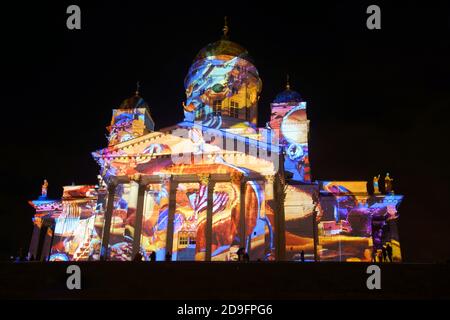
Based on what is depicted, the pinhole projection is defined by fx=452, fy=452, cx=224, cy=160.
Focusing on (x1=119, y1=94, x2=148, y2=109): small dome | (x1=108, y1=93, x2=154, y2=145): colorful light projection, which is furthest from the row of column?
(x1=119, y1=94, x2=148, y2=109): small dome

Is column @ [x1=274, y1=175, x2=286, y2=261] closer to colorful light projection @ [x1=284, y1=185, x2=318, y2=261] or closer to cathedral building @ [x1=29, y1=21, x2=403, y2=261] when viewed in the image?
cathedral building @ [x1=29, y1=21, x2=403, y2=261]

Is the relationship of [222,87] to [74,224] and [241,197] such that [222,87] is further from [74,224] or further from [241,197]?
[74,224]

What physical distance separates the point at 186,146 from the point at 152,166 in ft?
7.34

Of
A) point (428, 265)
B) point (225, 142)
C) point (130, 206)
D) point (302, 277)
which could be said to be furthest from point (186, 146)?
point (428, 265)

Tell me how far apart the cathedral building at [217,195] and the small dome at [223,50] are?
11 centimetres

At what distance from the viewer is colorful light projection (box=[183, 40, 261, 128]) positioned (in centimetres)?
3394

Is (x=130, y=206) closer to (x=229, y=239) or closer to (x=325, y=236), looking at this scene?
(x=229, y=239)

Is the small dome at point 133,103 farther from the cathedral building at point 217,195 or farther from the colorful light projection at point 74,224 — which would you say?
the colorful light projection at point 74,224

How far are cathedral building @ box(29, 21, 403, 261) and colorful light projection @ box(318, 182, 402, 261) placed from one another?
77mm

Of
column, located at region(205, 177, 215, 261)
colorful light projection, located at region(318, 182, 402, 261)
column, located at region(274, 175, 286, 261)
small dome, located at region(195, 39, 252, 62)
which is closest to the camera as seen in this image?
column, located at region(205, 177, 215, 261)

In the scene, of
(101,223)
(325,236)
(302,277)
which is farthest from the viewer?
(325,236)

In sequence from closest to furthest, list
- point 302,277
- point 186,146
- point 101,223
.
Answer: point 302,277, point 186,146, point 101,223

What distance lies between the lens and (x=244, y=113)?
34188mm

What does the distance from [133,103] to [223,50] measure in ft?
32.4
